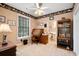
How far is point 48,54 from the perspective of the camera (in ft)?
5.43

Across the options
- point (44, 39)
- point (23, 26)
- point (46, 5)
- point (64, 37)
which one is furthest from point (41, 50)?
point (46, 5)

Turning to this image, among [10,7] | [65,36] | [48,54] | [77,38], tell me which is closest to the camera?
[10,7]

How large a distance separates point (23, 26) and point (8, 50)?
20.7 inches

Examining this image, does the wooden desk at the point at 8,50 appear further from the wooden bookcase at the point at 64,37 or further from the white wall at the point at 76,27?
the white wall at the point at 76,27

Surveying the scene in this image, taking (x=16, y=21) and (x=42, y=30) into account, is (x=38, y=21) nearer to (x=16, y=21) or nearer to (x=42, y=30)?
(x=42, y=30)

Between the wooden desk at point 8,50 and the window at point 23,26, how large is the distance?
260 mm

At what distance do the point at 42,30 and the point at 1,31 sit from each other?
768 millimetres

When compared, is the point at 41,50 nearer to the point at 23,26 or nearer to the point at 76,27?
the point at 23,26

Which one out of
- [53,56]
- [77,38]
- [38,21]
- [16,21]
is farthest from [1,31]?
[77,38]

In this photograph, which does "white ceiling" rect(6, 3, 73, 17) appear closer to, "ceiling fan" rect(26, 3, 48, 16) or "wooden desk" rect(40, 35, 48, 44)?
"ceiling fan" rect(26, 3, 48, 16)

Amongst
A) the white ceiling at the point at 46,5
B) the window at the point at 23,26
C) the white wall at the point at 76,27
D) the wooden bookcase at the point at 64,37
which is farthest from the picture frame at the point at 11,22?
the white wall at the point at 76,27

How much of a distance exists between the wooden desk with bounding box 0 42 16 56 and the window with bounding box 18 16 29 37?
0.85 ft

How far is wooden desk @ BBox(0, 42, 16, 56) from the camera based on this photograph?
61.3 inches

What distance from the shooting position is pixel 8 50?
1668 mm
